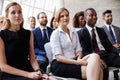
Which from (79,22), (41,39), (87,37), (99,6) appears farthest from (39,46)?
(99,6)

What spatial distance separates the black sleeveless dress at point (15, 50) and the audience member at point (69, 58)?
0.50 metres

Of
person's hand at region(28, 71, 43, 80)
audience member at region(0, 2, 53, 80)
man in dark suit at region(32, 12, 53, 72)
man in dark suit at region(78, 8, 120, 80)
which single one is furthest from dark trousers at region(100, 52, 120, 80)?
person's hand at region(28, 71, 43, 80)

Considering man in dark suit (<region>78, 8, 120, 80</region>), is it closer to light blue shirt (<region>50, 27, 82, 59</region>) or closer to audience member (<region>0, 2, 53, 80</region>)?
light blue shirt (<region>50, 27, 82, 59</region>)

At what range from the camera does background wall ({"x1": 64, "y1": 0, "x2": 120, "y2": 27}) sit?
7051 millimetres

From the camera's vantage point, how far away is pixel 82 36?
3.70 metres

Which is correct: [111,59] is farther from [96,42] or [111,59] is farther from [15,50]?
[15,50]

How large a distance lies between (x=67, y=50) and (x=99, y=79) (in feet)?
1.94

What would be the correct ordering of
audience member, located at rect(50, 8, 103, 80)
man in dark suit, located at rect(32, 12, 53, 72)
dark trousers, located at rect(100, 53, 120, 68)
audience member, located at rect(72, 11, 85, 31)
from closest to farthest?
audience member, located at rect(50, 8, 103, 80) → dark trousers, located at rect(100, 53, 120, 68) → man in dark suit, located at rect(32, 12, 53, 72) → audience member, located at rect(72, 11, 85, 31)

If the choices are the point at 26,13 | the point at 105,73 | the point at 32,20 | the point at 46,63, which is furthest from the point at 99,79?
the point at 26,13

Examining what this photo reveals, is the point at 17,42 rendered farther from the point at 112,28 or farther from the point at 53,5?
the point at 53,5

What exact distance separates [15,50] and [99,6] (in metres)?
4.95

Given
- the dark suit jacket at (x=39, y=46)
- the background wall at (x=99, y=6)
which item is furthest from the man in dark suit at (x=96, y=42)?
the background wall at (x=99, y=6)

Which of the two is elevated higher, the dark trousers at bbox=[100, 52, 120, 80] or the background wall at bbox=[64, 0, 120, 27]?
the background wall at bbox=[64, 0, 120, 27]

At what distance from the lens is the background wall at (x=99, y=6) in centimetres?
705
